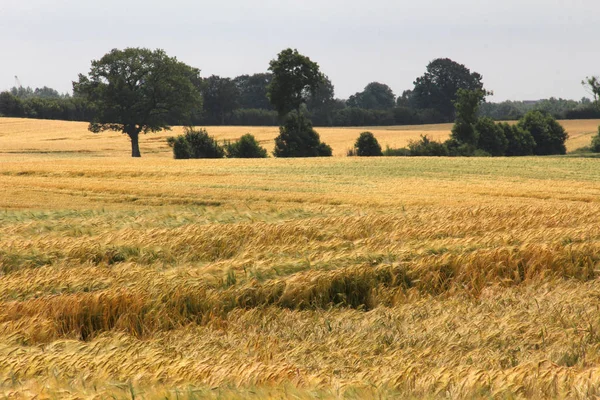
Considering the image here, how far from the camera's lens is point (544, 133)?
243 ft

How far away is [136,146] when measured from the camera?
65.8m

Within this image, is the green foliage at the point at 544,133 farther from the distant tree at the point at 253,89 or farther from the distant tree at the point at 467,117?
the distant tree at the point at 253,89

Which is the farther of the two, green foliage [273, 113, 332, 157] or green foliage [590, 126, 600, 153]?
green foliage [590, 126, 600, 153]

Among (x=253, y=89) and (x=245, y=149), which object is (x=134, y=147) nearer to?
(x=245, y=149)

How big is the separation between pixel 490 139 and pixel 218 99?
54.2 meters

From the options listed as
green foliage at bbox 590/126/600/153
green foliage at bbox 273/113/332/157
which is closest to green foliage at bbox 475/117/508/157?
green foliage at bbox 590/126/600/153

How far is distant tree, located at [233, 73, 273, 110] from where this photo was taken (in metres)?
141

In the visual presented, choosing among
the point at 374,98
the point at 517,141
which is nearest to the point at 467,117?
the point at 517,141

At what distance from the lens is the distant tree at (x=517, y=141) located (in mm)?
70531

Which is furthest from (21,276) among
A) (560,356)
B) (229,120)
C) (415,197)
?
(229,120)

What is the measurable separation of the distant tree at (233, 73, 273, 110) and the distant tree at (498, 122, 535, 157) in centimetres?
7366

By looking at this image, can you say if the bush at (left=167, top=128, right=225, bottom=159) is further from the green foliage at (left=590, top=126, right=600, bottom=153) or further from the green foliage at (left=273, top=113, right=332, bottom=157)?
the green foliage at (left=590, top=126, right=600, bottom=153)

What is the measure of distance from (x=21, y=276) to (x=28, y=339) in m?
2.95

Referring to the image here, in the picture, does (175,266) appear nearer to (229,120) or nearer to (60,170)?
(60,170)
